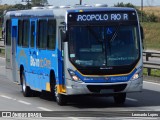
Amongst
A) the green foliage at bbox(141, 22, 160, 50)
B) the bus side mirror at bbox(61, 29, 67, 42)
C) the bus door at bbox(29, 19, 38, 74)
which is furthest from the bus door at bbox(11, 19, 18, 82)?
the green foliage at bbox(141, 22, 160, 50)

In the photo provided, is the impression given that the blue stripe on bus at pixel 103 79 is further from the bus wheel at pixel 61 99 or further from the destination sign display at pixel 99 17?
the destination sign display at pixel 99 17

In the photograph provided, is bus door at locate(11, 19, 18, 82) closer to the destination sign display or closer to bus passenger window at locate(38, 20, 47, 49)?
bus passenger window at locate(38, 20, 47, 49)

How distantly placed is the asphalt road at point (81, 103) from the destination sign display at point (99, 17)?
224 cm

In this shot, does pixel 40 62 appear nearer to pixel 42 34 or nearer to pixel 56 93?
pixel 42 34

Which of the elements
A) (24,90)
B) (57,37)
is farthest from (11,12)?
(57,37)

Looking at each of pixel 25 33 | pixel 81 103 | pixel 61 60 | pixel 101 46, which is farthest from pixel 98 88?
pixel 25 33

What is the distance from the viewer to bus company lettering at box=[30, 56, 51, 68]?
60.8ft

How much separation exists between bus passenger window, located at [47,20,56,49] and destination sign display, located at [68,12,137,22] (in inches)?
38.1

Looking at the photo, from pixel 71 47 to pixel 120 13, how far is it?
1639 millimetres

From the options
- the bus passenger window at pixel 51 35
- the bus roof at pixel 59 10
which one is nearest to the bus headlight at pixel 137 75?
the bus roof at pixel 59 10

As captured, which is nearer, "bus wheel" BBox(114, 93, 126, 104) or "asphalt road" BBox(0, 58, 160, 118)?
"asphalt road" BBox(0, 58, 160, 118)

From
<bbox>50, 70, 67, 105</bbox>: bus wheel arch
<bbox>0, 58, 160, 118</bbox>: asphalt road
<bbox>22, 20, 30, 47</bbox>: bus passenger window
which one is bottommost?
<bbox>0, 58, 160, 118</bbox>: asphalt road

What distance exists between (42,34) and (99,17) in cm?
244

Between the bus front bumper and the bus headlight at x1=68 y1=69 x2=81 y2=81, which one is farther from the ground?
the bus headlight at x1=68 y1=69 x2=81 y2=81
